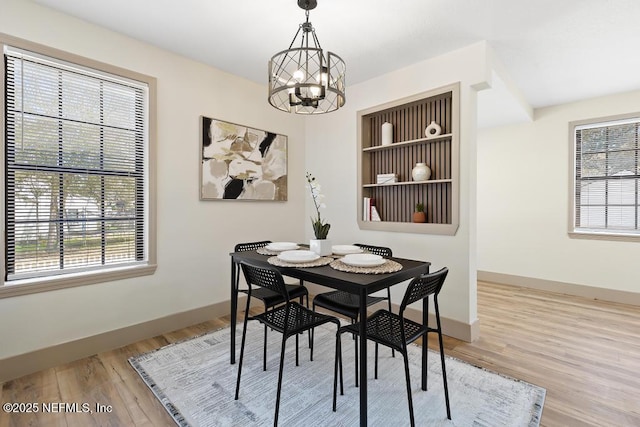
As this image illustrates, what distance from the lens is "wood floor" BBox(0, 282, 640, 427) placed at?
1737 mm

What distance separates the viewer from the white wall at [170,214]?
7.15 ft

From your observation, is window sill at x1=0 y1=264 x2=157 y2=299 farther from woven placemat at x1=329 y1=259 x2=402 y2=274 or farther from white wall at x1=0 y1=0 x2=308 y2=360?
woven placemat at x1=329 y1=259 x2=402 y2=274

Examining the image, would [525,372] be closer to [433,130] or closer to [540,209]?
[433,130]

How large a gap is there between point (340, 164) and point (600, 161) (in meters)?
3.50

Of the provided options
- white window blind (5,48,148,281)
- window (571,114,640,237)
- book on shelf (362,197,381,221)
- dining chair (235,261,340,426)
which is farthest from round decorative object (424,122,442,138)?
white window blind (5,48,148,281)

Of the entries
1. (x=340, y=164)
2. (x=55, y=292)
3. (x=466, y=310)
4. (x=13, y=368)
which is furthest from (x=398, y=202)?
(x=13, y=368)

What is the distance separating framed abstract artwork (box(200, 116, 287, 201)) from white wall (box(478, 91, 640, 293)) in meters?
3.34

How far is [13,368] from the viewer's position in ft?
6.82

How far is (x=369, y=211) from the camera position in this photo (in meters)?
3.54

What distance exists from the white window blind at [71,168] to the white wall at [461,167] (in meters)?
2.05

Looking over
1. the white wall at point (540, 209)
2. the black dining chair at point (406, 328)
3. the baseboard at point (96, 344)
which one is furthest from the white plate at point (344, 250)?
the white wall at point (540, 209)

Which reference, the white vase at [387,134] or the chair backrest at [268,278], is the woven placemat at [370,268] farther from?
the white vase at [387,134]

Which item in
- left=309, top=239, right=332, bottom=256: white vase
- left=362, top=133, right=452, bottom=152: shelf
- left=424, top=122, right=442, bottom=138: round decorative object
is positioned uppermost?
left=424, top=122, right=442, bottom=138: round decorative object

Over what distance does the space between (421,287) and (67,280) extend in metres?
2.54
